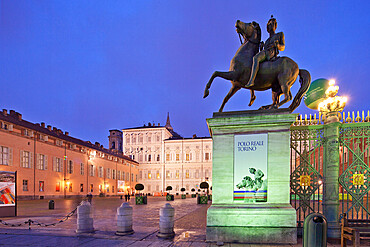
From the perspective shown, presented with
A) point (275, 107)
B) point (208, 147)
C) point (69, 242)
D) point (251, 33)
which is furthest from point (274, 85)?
point (208, 147)

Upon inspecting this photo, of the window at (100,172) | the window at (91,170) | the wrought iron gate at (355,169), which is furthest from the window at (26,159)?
the wrought iron gate at (355,169)

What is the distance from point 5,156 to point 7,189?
72.3ft

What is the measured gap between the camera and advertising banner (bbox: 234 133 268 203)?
22.1 feet

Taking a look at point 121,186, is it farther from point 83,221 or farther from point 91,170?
point 83,221

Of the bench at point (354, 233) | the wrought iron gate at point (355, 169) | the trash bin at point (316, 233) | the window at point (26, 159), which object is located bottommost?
the window at point (26, 159)

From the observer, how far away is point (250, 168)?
6.81 meters

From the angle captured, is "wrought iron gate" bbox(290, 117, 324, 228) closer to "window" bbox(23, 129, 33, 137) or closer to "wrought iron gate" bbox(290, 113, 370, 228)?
"wrought iron gate" bbox(290, 113, 370, 228)

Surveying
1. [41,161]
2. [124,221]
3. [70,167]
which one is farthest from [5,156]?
[124,221]

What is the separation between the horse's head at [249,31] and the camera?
7.16m

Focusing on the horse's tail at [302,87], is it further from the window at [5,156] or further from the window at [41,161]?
the window at [41,161]

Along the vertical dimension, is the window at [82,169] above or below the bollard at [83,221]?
below

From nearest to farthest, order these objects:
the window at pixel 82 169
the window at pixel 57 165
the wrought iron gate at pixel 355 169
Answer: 1. the wrought iron gate at pixel 355 169
2. the window at pixel 57 165
3. the window at pixel 82 169

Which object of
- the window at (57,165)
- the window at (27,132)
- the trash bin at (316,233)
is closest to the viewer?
the trash bin at (316,233)

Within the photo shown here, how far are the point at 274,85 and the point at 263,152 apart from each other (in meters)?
2.02
